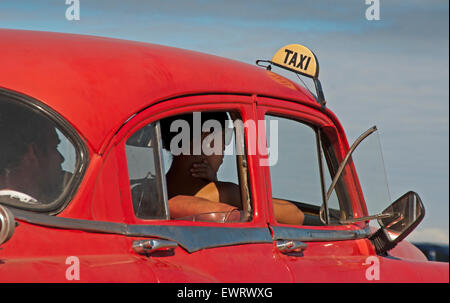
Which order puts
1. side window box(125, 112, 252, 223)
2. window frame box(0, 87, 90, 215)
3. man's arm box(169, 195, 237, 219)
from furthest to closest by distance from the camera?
man's arm box(169, 195, 237, 219)
side window box(125, 112, 252, 223)
window frame box(0, 87, 90, 215)

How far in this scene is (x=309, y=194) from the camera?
4656mm

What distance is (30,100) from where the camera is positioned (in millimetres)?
3252

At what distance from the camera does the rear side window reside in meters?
3.15

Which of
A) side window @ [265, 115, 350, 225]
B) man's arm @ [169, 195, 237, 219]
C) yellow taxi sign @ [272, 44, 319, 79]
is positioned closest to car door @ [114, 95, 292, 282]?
man's arm @ [169, 195, 237, 219]

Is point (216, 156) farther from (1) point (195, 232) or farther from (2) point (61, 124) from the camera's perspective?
(2) point (61, 124)

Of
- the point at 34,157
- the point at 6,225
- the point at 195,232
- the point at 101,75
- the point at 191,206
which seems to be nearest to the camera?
the point at 6,225

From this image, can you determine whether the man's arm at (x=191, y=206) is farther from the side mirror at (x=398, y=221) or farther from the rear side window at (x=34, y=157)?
the side mirror at (x=398, y=221)

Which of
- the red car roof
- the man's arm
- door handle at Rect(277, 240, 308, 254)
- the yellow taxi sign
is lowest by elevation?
door handle at Rect(277, 240, 308, 254)

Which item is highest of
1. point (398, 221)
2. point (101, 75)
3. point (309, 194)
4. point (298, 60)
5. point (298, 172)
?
point (298, 60)


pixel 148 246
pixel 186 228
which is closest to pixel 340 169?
pixel 186 228

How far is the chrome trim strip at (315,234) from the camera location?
4059mm

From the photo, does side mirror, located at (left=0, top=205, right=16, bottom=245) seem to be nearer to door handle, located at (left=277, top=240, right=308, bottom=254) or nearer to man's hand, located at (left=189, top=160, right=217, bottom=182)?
door handle, located at (left=277, top=240, right=308, bottom=254)

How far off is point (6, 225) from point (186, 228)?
39.8 inches
